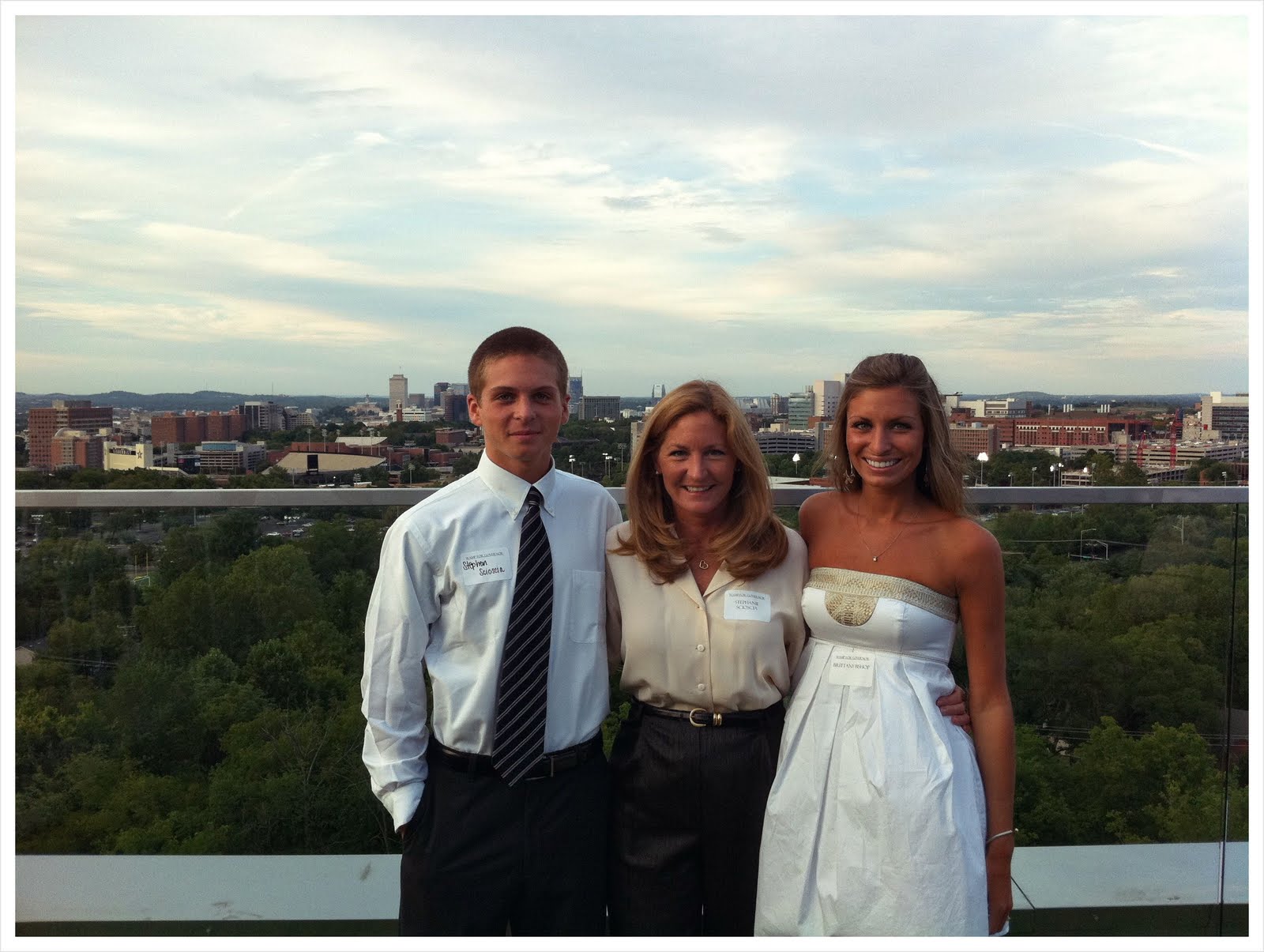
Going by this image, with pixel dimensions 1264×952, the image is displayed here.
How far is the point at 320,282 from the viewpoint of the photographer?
2334 cm

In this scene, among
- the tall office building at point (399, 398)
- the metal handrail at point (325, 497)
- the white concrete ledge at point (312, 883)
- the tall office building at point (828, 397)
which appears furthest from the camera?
the tall office building at point (399, 398)

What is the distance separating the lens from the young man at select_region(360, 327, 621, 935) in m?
1.83

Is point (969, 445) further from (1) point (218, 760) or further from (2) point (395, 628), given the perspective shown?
(1) point (218, 760)

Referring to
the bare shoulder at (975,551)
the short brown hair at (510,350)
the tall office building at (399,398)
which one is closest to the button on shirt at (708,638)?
the bare shoulder at (975,551)

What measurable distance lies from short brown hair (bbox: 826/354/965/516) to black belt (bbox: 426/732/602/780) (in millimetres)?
945

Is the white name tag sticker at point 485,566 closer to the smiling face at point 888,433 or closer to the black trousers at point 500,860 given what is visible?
the black trousers at point 500,860

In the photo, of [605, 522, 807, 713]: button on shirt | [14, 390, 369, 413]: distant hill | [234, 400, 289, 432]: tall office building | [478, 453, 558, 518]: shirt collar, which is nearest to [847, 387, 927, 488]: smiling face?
[605, 522, 807, 713]: button on shirt

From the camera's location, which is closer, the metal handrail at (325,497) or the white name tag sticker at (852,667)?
the white name tag sticker at (852,667)

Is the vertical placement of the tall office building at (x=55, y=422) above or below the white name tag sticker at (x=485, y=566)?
above

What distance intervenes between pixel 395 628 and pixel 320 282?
23.6m

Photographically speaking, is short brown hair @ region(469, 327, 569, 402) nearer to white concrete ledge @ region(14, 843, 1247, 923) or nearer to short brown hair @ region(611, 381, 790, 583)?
short brown hair @ region(611, 381, 790, 583)

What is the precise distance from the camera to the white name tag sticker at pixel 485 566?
1892 millimetres

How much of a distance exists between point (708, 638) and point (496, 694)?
18.8 inches

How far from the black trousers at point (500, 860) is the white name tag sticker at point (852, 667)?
621 mm
